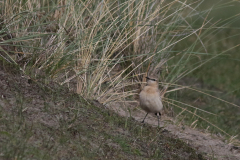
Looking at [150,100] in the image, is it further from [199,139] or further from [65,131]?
[65,131]

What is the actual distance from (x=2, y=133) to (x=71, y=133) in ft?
1.99

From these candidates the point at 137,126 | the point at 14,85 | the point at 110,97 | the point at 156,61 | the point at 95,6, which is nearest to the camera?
the point at 14,85

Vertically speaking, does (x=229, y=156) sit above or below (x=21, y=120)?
below

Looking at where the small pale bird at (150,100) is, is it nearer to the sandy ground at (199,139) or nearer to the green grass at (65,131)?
the sandy ground at (199,139)

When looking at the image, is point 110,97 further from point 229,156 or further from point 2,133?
point 2,133

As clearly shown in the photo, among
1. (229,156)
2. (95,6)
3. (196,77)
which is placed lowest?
(196,77)

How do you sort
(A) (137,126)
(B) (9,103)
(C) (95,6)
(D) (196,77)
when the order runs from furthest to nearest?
(D) (196,77), (C) (95,6), (A) (137,126), (B) (9,103)

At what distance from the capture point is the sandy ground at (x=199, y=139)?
4.60 meters

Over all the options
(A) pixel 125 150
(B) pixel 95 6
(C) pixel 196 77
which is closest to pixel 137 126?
(A) pixel 125 150

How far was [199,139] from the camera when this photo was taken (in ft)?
16.4

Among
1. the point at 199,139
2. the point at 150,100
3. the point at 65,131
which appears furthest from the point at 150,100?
the point at 65,131

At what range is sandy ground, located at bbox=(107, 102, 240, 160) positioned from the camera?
4.60 metres

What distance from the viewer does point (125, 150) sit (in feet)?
11.6

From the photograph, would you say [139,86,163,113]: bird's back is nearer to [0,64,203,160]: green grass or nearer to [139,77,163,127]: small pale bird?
[139,77,163,127]: small pale bird
